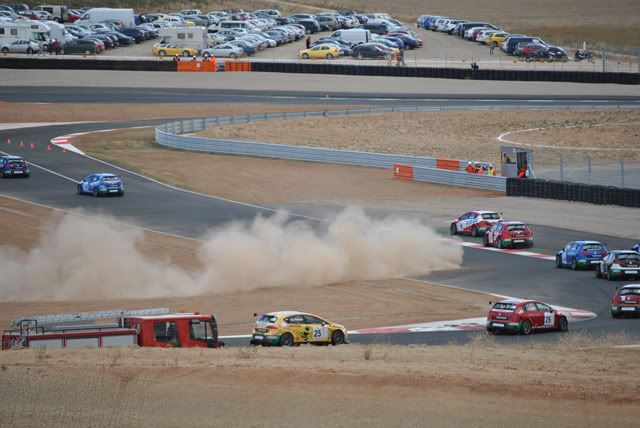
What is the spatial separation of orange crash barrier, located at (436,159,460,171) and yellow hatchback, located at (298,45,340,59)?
45.8 metres

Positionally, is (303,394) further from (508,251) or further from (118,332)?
(508,251)

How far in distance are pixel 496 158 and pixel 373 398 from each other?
42269 mm

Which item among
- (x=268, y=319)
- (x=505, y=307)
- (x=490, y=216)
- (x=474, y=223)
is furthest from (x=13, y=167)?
(x=505, y=307)

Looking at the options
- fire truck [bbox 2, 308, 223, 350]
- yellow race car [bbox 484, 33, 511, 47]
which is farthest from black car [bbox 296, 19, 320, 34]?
fire truck [bbox 2, 308, 223, 350]

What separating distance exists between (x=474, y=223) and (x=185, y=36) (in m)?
61.6

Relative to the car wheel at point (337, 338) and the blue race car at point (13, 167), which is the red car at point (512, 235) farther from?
the blue race car at point (13, 167)

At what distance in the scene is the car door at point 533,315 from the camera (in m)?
25.5

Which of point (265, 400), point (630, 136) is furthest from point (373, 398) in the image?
point (630, 136)

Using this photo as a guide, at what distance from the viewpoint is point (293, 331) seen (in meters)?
23.4

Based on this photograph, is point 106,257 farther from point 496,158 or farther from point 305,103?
point 305,103

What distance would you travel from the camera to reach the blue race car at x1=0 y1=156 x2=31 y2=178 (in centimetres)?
4969

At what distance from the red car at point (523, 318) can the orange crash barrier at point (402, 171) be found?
25945mm

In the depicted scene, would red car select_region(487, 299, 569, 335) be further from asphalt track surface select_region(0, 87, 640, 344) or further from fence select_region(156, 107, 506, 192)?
fence select_region(156, 107, 506, 192)

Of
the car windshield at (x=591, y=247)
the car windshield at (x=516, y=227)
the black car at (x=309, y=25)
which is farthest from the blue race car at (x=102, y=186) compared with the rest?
the black car at (x=309, y=25)
